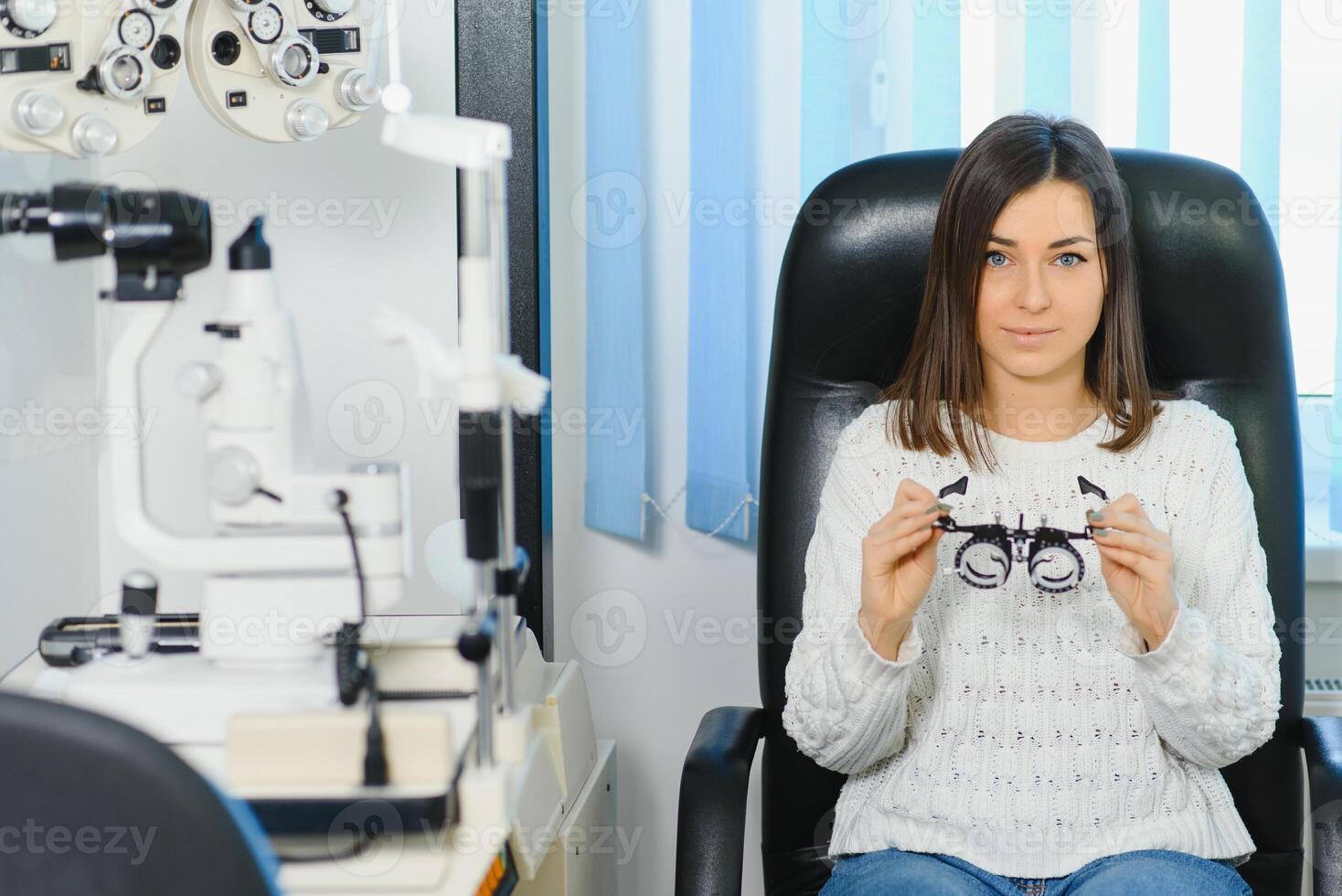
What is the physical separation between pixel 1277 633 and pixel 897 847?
0.46 meters

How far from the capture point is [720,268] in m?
1.70

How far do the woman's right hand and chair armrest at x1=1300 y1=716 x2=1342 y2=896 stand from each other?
0.41m

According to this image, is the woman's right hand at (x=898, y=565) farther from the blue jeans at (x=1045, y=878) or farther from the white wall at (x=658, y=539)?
the white wall at (x=658, y=539)

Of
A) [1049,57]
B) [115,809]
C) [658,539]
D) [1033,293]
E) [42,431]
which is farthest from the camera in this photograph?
[658,539]

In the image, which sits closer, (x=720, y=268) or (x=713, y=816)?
(x=713, y=816)

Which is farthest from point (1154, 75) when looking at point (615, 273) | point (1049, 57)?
point (615, 273)

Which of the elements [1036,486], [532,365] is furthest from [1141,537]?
[532,365]

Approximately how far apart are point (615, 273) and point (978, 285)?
22.3 inches

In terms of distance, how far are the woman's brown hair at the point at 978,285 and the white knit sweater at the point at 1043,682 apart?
31 mm

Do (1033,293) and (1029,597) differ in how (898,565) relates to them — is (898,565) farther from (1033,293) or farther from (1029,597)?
(1033,293)

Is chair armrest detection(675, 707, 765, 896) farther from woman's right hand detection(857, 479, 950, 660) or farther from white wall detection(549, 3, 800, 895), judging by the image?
white wall detection(549, 3, 800, 895)

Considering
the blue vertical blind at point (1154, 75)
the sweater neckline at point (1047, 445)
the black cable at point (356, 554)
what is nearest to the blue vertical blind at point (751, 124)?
the blue vertical blind at point (1154, 75)

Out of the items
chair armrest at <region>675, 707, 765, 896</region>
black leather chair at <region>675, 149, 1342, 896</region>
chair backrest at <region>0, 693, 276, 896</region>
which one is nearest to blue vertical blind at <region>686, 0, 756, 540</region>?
black leather chair at <region>675, 149, 1342, 896</region>

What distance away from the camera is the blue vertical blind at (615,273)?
1.69 m
